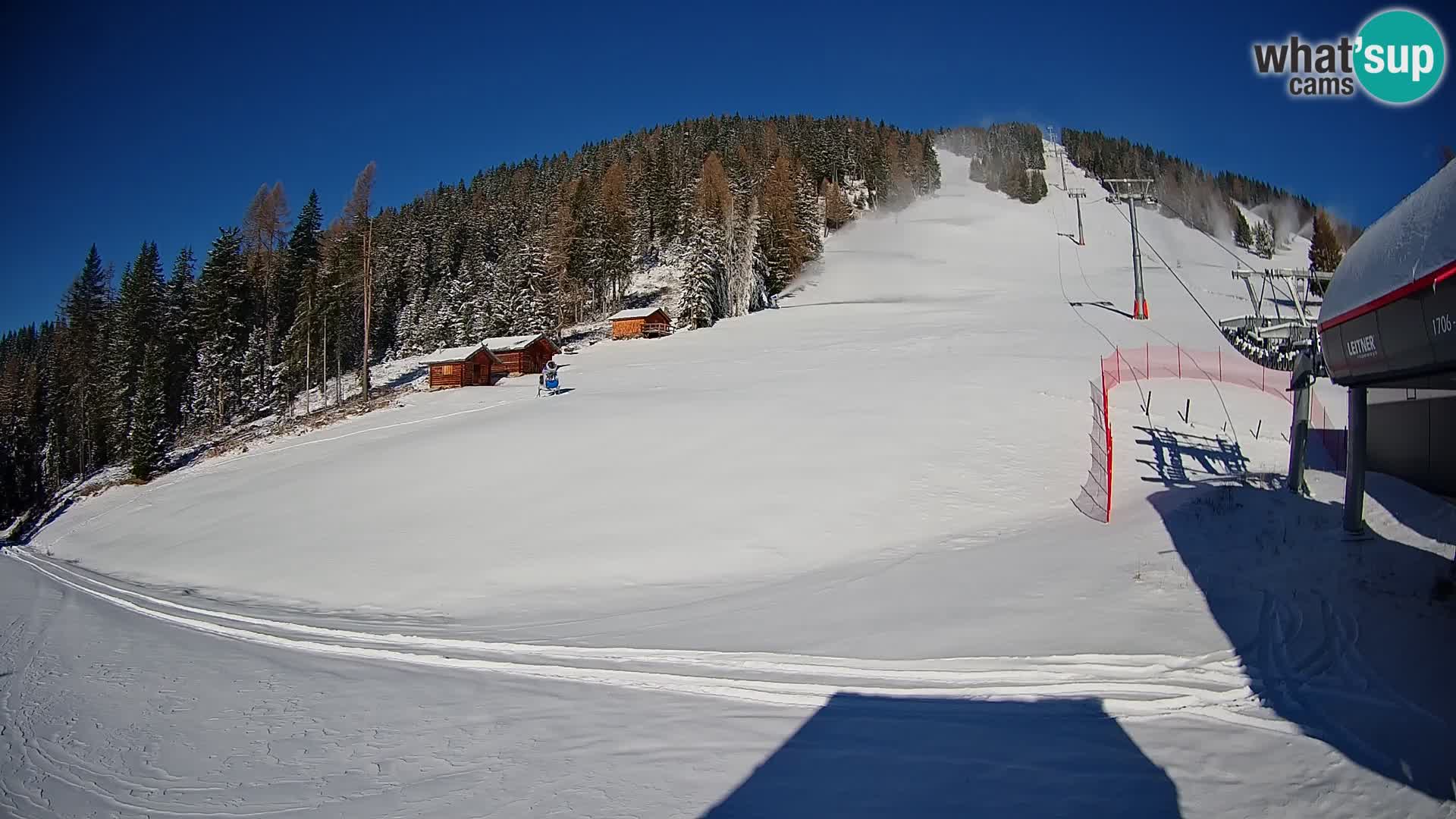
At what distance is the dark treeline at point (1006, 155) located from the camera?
365ft

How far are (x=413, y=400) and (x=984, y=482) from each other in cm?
3311

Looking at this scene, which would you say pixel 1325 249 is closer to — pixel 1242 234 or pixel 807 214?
pixel 1242 234

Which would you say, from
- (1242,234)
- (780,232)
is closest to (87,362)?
(780,232)

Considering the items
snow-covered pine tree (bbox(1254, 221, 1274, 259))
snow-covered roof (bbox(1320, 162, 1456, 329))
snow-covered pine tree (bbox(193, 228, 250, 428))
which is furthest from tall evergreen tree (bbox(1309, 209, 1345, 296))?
snow-covered pine tree (bbox(193, 228, 250, 428))

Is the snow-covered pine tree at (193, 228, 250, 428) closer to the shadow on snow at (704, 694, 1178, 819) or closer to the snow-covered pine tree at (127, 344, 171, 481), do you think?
the snow-covered pine tree at (127, 344, 171, 481)

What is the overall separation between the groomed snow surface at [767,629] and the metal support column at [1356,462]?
0.31 metres

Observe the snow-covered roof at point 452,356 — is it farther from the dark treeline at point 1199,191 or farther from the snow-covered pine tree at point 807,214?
the dark treeline at point 1199,191

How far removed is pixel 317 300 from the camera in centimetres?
5081

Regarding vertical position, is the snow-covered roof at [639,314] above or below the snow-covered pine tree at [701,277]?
below

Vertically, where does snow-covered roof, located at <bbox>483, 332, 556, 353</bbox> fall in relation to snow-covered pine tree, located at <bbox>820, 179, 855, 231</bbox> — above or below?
below

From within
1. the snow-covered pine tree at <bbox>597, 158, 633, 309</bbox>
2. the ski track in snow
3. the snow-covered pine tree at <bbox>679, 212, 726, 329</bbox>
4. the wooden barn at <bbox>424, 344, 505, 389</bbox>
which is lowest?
the ski track in snow

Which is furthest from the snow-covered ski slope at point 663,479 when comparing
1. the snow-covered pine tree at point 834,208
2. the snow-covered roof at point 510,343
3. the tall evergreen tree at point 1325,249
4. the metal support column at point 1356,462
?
the snow-covered pine tree at point 834,208

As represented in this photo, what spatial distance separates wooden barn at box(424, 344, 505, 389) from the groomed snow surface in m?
19.2

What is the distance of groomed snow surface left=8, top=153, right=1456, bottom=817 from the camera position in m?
4.74
